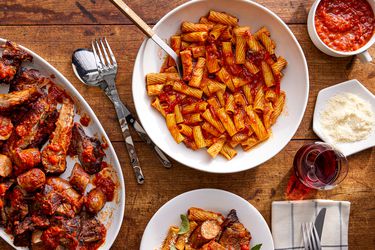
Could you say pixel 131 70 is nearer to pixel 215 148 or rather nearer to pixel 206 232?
pixel 215 148

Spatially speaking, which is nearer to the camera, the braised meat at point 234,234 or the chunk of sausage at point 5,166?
the chunk of sausage at point 5,166

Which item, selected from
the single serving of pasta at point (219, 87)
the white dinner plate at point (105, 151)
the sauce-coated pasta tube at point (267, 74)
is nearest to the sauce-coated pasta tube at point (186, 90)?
the single serving of pasta at point (219, 87)

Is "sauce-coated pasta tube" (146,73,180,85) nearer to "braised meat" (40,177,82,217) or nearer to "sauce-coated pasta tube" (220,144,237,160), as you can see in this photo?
"sauce-coated pasta tube" (220,144,237,160)

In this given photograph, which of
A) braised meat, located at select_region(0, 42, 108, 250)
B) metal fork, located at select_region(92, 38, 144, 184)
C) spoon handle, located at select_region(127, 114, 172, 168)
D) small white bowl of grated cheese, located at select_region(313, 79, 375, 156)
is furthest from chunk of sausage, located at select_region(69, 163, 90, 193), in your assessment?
small white bowl of grated cheese, located at select_region(313, 79, 375, 156)

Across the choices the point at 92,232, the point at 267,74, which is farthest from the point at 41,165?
the point at 267,74

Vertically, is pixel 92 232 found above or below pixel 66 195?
below

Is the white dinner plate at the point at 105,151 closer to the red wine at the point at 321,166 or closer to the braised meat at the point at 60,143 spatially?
the braised meat at the point at 60,143
